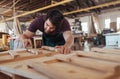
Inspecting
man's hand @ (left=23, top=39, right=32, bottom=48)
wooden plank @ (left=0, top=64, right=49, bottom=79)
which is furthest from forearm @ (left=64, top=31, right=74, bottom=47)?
wooden plank @ (left=0, top=64, right=49, bottom=79)

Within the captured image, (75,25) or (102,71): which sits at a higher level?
(75,25)

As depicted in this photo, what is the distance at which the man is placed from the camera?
5.88 ft

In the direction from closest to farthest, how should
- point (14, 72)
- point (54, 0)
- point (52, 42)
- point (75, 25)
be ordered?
1. point (14, 72)
2. point (52, 42)
3. point (54, 0)
4. point (75, 25)

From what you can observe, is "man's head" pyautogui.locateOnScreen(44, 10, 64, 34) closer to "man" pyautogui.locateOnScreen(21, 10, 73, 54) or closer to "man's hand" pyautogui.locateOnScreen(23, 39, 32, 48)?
"man" pyautogui.locateOnScreen(21, 10, 73, 54)

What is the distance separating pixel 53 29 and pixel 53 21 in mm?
164

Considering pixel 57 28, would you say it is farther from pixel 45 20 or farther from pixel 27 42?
pixel 27 42

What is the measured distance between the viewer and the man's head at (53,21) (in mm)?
1755

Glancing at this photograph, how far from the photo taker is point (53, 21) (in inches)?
69.0

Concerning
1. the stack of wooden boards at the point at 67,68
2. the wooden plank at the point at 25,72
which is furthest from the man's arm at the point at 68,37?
the wooden plank at the point at 25,72

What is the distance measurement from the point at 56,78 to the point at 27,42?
43.9 inches

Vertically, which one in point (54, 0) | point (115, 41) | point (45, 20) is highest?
point (54, 0)

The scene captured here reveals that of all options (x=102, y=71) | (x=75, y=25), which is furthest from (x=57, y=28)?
(x=75, y=25)

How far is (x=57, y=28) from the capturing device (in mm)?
1938

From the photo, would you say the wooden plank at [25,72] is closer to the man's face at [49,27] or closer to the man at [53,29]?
the man at [53,29]
